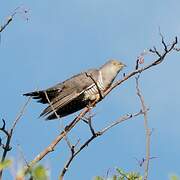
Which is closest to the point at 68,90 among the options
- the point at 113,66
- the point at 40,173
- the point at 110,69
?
the point at 110,69

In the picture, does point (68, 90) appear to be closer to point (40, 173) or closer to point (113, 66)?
point (113, 66)

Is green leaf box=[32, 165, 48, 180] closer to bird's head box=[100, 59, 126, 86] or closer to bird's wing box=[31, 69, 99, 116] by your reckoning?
bird's wing box=[31, 69, 99, 116]

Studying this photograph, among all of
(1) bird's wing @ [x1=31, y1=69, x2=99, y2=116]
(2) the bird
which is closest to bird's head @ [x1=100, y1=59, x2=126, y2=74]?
(2) the bird

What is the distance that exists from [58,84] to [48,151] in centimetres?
428

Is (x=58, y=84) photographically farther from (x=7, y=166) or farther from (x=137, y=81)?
(x=7, y=166)

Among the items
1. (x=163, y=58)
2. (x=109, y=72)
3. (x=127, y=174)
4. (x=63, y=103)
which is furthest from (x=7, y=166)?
(x=109, y=72)

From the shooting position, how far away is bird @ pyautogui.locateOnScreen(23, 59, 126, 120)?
733 cm

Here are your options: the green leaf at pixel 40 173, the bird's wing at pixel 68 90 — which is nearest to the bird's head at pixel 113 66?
the bird's wing at pixel 68 90

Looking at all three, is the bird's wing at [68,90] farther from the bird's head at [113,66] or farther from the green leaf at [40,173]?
the green leaf at [40,173]

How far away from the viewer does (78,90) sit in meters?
8.41

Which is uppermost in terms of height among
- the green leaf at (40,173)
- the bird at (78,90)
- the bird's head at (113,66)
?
the bird's head at (113,66)

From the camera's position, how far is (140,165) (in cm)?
416

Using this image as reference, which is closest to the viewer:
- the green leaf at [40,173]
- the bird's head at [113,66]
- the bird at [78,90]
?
the green leaf at [40,173]

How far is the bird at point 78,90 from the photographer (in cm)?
733
